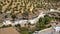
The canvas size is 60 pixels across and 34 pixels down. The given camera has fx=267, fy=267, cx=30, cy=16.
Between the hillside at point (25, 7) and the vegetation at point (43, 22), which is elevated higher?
the hillside at point (25, 7)

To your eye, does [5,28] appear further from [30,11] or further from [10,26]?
[30,11]

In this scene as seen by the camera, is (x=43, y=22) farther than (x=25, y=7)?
No

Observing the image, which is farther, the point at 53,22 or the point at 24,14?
the point at 24,14

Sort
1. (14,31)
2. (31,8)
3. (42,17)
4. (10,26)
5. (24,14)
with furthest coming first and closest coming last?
1. (31,8)
2. (24,14)
3. (42,17)
4. (10,26)
5. (14,31)

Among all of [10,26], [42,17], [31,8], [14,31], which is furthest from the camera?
[31,8]

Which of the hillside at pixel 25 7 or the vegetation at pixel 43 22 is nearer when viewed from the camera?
the vegetation at pixel 43 22

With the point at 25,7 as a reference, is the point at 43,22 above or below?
below

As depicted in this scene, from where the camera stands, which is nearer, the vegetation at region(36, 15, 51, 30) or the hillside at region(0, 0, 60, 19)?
the vegetation at region(36, 15, 51, 30)

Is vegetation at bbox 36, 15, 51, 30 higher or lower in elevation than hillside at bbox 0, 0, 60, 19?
lower

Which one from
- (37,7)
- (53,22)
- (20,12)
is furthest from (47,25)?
(37,7)
